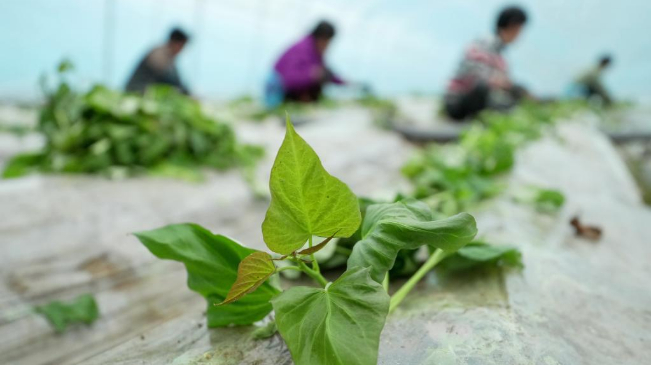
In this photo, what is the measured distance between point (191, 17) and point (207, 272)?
654 cm

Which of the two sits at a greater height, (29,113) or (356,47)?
(356,47)

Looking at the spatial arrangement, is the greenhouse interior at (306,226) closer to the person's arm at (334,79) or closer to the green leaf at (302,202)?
the green leaf at (302,202)

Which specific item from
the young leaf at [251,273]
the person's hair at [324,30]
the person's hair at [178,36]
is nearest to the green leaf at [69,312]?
the young leaf at [251,273]

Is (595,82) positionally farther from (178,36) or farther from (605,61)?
(178,36)

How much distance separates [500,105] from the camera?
3793mm

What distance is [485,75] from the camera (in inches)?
149

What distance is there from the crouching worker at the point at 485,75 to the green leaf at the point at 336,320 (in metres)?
3.53

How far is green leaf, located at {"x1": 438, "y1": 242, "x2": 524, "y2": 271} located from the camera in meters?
0.65

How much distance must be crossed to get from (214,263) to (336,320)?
0.20 meters

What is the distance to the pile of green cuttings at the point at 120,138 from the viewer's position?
1775 mm

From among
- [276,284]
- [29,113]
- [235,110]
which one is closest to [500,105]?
[235,110]

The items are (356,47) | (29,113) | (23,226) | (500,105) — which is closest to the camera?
(23,226)

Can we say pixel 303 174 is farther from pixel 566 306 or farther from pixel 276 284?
pixel 566 306

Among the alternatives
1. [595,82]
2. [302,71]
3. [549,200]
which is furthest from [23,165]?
[595,82]
